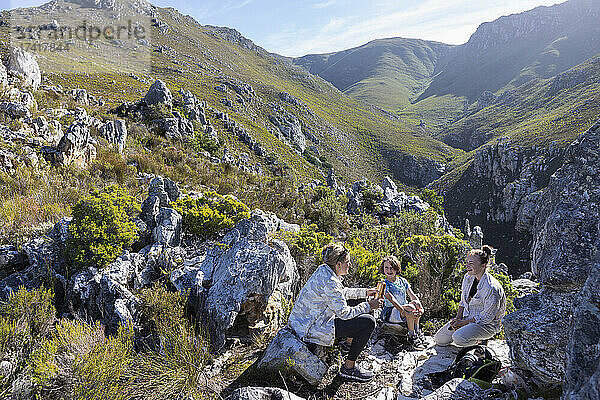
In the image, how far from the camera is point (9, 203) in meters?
5.50

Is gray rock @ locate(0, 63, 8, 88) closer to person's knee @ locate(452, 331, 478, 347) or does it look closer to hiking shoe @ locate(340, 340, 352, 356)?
hiking shoe @ locate(340, 340, 352, 356)

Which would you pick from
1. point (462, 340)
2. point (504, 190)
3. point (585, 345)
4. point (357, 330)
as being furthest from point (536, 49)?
point (585, 345)

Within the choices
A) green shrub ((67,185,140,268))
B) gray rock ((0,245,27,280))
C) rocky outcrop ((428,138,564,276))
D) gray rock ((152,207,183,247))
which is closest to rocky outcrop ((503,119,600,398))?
gray rock ((152,207,183,247))

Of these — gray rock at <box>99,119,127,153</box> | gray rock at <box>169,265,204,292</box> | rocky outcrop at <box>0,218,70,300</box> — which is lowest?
gray rock at <box>169,265,204,292</box>

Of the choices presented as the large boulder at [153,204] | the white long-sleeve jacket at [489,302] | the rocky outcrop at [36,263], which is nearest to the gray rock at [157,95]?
the large boulder at [153,204]

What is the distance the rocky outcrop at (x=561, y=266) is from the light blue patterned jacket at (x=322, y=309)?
171cm

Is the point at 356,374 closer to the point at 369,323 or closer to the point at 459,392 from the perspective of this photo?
the point at 369,323

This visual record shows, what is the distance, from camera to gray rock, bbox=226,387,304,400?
2.76 metres

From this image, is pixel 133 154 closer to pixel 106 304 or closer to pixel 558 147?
pixel 106 304

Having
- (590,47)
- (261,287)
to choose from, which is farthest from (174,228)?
(590,47)

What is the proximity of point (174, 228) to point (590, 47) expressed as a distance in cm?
21817

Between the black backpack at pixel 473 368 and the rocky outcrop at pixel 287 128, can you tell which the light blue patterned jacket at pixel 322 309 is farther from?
the rocky outcrop at pixel 287 128

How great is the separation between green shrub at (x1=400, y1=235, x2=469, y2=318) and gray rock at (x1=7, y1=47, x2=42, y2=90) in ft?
57.7

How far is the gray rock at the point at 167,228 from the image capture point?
17.3 ft
